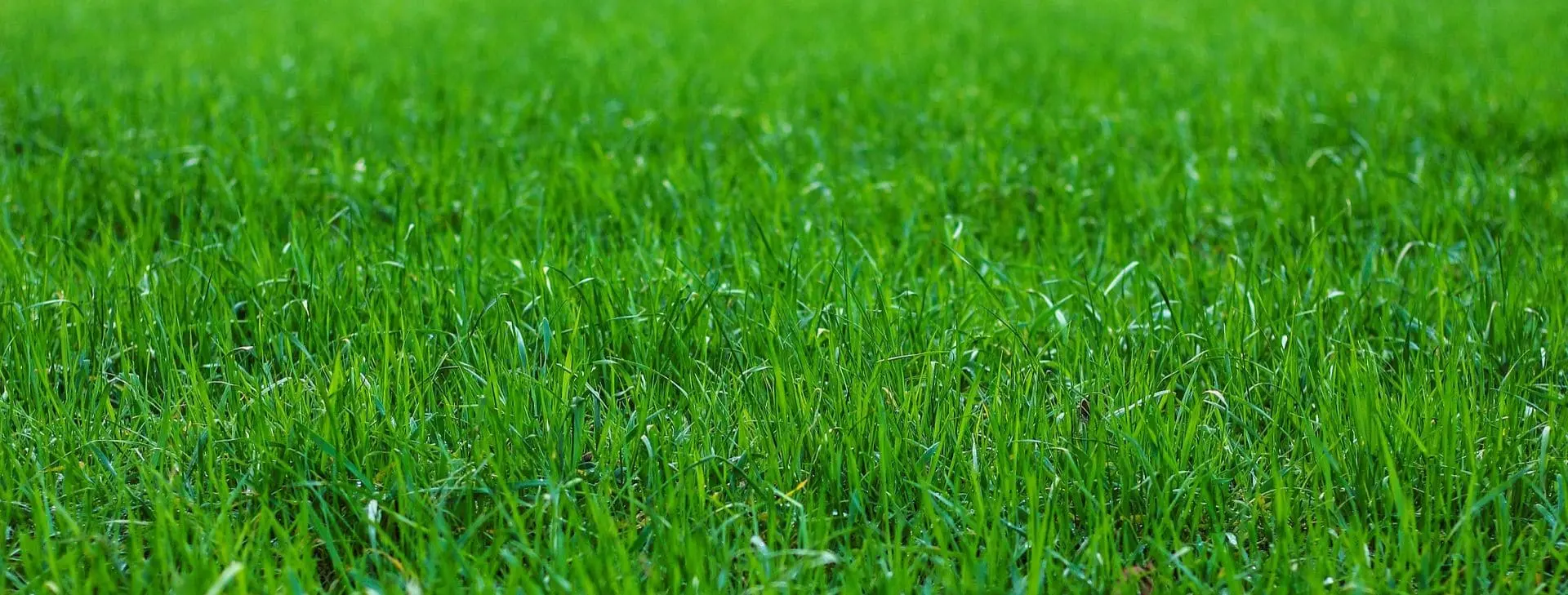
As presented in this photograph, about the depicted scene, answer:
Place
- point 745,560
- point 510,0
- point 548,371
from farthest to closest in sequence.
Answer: point 510,0 < point 548,371 < point 745,560

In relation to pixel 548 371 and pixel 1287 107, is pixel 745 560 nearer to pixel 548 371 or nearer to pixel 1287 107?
pixel 548 371

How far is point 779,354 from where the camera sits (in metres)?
2.38

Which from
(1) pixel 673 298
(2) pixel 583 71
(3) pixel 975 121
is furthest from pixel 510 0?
(1) pixel 673 298

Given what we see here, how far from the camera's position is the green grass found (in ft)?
5.80

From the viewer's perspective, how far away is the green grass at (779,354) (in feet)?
5.80

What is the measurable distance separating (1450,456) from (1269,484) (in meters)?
0.27

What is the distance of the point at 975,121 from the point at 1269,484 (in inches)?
127

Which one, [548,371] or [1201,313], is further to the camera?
[1201,313]

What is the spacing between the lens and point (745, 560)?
5.91 ft

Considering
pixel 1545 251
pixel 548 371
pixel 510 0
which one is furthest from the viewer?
pixel 510 0

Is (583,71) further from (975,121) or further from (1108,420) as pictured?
(1108,420)

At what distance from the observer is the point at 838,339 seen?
2438mm

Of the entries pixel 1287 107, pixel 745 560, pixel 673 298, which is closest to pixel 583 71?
pixel 1287 107

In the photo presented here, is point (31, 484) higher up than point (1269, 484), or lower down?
higher up
